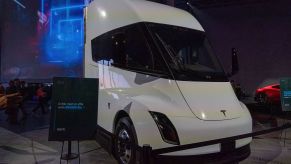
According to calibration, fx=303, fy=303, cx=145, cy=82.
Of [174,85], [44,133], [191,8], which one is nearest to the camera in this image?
[174,85]

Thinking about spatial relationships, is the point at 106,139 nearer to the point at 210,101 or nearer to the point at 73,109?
the point at 73,109

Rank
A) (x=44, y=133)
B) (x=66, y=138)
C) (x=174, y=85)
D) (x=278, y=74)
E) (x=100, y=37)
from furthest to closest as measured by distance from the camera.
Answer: (x=278, y=74) → (x=44, y=133) → (x=100, y=37) → (x=66, y=138) → (x=174, y=85)

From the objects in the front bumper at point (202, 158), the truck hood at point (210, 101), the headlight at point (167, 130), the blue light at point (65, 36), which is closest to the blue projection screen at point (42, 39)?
the blue light at point (65, 36)

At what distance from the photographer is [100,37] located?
596 cm

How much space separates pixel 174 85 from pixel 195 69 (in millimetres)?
598

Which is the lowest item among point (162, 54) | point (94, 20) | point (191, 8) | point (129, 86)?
point (129, 86)

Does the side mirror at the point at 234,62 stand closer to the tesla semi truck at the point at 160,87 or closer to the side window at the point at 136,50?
the tesla semi truck at the point at 160,87

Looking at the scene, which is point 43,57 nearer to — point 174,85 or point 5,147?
point 5,147

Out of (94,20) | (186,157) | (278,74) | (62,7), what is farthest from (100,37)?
(278,74)

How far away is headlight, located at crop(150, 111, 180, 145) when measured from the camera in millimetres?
3964

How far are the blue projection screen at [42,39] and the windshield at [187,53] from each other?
10.2 meters

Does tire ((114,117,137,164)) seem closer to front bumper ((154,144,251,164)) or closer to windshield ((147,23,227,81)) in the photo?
front bumper ((154,144,251,164))

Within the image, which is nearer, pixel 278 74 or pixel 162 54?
pixel 162 54

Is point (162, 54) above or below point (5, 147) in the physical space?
above
